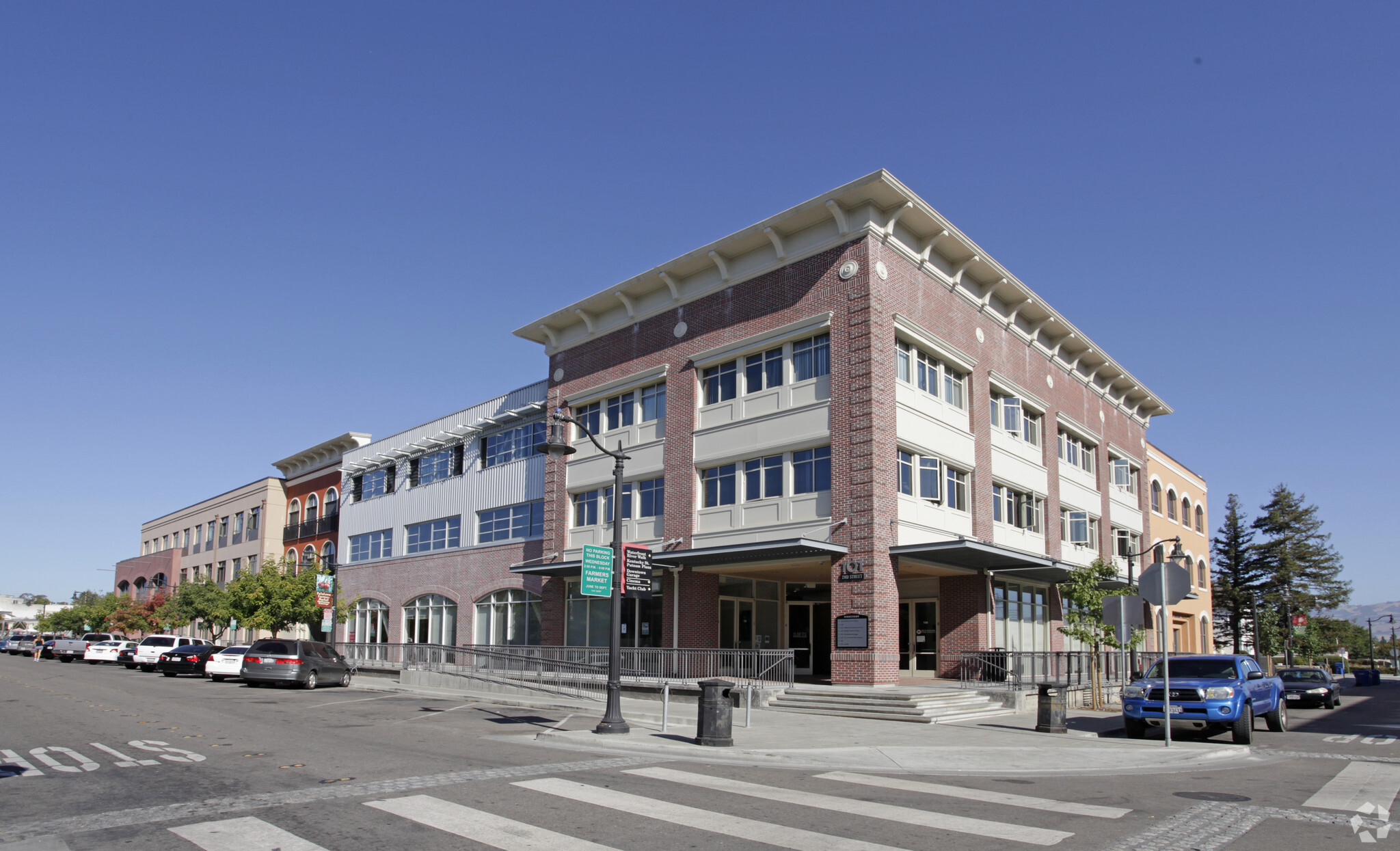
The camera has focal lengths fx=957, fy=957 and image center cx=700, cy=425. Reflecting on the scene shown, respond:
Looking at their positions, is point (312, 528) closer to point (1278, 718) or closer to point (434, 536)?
point (434, 536)

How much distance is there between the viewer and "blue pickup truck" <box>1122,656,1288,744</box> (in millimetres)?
16188

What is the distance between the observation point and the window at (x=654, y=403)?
1234 inches

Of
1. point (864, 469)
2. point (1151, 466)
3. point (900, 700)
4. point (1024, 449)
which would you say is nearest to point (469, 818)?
point (900, 700)

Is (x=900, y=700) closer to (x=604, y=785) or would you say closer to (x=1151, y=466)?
(x=604, y=785)

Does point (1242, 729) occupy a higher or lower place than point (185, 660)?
higher

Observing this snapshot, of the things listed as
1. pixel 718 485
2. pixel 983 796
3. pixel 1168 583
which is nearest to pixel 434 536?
pixel 718 485

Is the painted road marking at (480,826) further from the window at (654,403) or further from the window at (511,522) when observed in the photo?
the window at (511,522)

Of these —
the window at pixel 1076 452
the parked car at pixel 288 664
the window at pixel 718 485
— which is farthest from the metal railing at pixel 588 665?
the window at pixel 1076 452

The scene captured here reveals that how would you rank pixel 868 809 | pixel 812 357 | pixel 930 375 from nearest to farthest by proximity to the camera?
1. pixel 868 809
2. pixel 812 357
3. pixel 930 375

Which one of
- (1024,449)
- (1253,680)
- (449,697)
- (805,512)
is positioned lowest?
(449,697)

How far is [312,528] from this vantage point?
53531 mm

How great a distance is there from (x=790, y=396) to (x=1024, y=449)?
1093cm

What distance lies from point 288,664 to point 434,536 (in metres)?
13.4

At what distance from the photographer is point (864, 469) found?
24.9m
